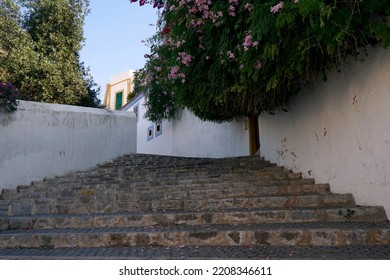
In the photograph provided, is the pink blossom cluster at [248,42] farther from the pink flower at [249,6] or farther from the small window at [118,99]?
the small window at [118,99]

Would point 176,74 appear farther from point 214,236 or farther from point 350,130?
point 350,130

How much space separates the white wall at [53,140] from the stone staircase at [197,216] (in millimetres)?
1268

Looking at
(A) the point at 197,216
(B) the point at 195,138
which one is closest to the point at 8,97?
(A) the point at 197,216

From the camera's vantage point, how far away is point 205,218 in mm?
4418

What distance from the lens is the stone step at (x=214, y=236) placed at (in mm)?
3510

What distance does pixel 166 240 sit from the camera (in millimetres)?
3906

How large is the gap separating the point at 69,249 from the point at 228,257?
6.31 feet

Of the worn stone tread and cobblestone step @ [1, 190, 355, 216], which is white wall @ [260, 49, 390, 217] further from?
the worn stone tread

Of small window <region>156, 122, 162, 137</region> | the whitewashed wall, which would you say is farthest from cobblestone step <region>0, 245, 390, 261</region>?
small window <region>156, 122, 162, 137</region>

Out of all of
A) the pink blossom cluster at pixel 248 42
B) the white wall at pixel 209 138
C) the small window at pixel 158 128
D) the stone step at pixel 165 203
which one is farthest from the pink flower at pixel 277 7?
the small window at pixel 158 128

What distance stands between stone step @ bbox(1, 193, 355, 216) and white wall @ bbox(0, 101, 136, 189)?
90.1 inches

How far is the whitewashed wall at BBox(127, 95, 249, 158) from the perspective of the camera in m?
11.1
